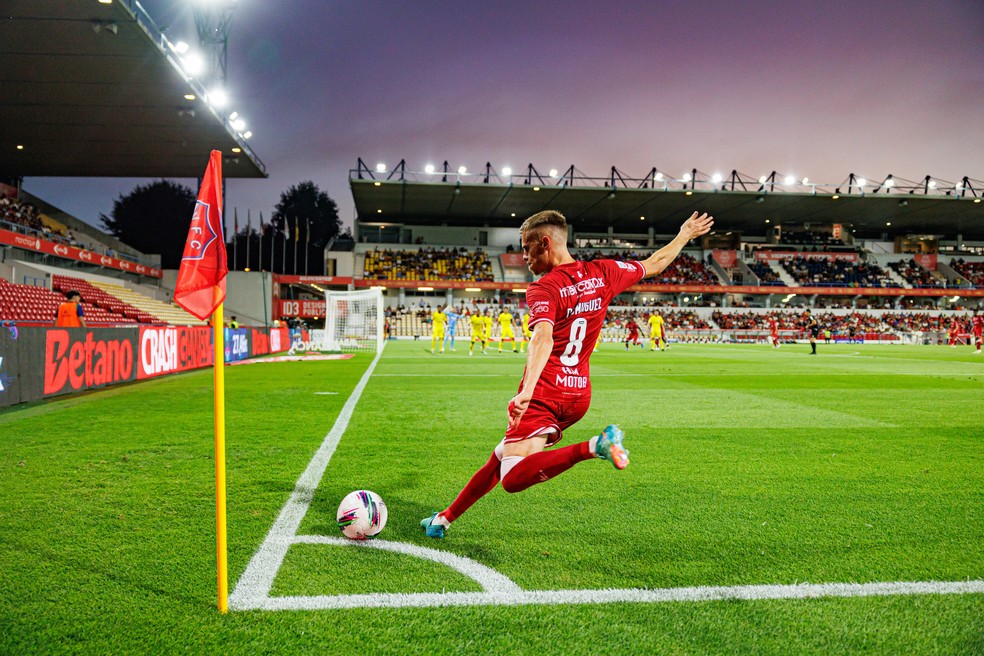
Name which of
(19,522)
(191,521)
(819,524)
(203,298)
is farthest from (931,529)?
(19,522)

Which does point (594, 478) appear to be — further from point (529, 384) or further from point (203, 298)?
point (203, 298)

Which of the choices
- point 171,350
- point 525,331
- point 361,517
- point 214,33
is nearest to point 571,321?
point 361,517

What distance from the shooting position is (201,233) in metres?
2.69

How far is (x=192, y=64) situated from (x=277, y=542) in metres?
23.8

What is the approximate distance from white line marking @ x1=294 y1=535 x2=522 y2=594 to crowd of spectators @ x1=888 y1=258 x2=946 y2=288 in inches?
2643

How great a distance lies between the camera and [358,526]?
3354 mm

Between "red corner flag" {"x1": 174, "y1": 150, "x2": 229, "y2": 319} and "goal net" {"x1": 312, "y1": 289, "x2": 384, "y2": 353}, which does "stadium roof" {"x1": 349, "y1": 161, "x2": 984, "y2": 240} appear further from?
"red corner flag" {"x1": 174, "y1": 150, "x2": 229, "y2": 319}

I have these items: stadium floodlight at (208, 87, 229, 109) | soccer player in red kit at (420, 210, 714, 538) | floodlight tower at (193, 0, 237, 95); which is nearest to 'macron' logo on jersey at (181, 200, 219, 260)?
soccer player in red kit at (420, 210, 714, 538)

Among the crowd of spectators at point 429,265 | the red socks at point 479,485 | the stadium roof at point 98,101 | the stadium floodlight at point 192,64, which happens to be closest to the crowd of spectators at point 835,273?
the crowd of spectators at point 429,265

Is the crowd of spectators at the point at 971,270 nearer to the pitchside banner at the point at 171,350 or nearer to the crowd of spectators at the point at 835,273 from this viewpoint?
the crowd of spectators at the point at 835,273

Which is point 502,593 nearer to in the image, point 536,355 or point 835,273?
point 536,355

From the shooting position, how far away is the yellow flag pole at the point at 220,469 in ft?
8.14

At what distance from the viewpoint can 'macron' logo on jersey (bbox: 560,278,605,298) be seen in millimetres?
3082

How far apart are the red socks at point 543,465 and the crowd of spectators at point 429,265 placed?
159 ft
